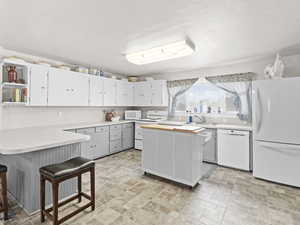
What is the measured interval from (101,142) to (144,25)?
2.92 m

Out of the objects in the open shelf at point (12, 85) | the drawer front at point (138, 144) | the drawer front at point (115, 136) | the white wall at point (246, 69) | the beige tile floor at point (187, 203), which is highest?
the white wall at point (246, 69)

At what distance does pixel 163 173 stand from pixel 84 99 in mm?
2577

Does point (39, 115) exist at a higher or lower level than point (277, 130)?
higher

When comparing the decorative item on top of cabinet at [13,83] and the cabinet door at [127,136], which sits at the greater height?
the decorative item on top of cabinet at [13,83]

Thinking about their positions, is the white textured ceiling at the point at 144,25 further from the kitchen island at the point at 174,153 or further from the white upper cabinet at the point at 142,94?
the white upper cabinet at the point at 142,94

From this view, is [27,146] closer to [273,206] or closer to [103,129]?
[103,129]

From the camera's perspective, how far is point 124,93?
488cm

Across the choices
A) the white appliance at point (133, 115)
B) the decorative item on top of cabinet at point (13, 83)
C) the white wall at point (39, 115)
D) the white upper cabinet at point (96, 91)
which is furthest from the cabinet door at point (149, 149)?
the decorative item on top of cabinet at point (13, 83)

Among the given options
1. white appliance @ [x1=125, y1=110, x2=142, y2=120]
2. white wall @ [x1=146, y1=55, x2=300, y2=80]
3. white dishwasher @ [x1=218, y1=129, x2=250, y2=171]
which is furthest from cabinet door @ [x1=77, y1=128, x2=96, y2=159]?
white dishwasher @ [x1=218, y1=129, x2=250, y2=171]

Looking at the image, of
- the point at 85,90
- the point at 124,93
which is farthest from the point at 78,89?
the point at 124,93

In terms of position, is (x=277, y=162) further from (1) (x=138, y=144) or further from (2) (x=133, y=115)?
(2) (x=133, y=115)

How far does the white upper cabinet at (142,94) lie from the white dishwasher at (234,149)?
2.34 m

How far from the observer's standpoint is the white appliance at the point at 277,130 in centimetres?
253

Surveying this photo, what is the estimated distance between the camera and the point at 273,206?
206 centimetres
